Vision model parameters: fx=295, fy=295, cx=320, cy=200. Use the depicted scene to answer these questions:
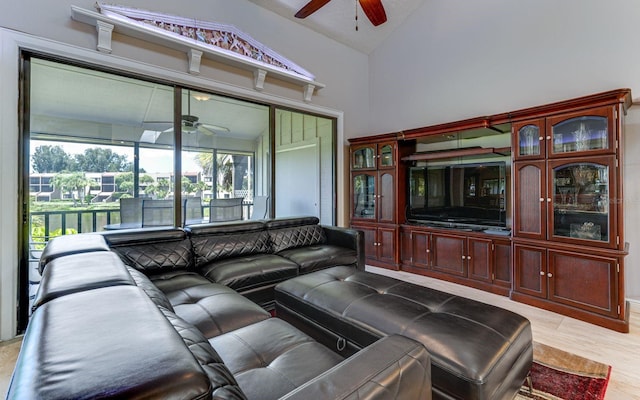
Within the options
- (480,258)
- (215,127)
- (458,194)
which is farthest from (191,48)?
(480,258)

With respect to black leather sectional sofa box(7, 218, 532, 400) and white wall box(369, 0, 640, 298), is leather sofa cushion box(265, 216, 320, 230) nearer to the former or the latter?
black leather sectional sofa box(7, 218, 532, 400)

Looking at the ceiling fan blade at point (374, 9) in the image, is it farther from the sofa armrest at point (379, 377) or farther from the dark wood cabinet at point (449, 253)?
the sofa armrest at point (379, 377)

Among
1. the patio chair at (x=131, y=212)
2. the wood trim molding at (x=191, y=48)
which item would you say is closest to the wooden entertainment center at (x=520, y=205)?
the wood trim molding at (x=191, y=48)

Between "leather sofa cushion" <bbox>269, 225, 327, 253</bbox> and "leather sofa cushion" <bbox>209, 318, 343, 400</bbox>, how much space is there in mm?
1858

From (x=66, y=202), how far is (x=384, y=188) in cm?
386

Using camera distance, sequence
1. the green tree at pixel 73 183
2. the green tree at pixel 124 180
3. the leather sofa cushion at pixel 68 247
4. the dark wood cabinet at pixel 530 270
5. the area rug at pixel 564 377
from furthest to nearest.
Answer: the green tree at pixel 124 180 < the dark wood cabinet at pixel 530 270 < the green tree at pixel 73 183 < the area rug at pixel 564 377 < the leather sofa cushion at pixel 68 247

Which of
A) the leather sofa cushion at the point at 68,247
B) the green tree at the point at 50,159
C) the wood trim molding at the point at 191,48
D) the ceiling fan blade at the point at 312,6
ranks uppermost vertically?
the ceiling fan blade at the point at 312,6

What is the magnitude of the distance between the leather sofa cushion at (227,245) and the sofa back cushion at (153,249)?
91 millimetres

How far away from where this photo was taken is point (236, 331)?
152 centimetres

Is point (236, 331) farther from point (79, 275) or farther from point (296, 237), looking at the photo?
point (296, 237)

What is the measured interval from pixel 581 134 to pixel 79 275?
12.8 ft

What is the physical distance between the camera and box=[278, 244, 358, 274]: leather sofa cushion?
3047 millimetres

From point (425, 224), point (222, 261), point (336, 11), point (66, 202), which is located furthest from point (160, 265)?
point (336, 11)

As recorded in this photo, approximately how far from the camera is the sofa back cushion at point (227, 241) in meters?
2.88
